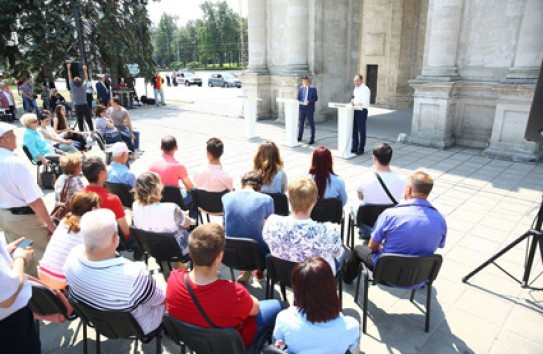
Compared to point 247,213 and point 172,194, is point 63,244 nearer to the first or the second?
point 247,213

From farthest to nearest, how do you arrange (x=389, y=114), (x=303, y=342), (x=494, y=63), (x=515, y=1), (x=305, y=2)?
(x=389, y=114)
(x=305, y=2)
(x=494, y=63)
(x=515, y=1)
(x=303, y=342)

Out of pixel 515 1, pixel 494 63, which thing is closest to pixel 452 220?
Answer: pixel 494 63

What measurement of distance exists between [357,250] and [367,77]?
1674cm

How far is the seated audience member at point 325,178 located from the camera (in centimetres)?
405

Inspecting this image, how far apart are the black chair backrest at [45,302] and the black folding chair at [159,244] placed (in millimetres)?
897

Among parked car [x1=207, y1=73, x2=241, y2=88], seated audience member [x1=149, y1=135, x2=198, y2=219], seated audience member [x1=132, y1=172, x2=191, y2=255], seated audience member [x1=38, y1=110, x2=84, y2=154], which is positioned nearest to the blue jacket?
seated audience member [x1=38, y1=110, x2=84, y2=154]

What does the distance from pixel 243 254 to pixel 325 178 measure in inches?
55.8

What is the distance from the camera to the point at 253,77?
44.0ft

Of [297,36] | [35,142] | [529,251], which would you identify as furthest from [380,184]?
[297,36]

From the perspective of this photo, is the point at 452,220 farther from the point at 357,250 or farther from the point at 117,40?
the point at 117,40

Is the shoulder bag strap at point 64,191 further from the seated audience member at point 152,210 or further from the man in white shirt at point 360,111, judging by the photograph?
the man in white shirt at point 360,111

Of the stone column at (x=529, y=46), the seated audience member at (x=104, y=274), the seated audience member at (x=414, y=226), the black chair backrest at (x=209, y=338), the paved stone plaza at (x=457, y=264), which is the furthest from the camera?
the stone column at (x=529, y=46)

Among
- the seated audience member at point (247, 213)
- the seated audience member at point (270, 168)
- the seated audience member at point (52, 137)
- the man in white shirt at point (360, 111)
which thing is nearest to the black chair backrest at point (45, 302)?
the seated audience member at point (247, 213)

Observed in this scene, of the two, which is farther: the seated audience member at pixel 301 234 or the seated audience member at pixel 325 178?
the seated audience member at pixel 325 178
